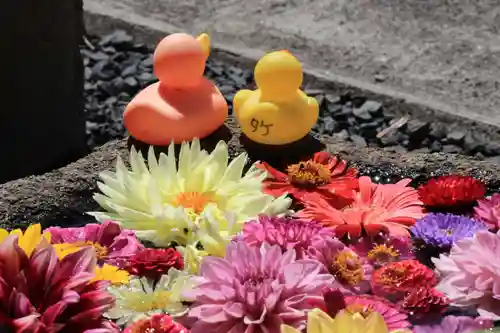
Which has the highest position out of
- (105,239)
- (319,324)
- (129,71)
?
(319,324)

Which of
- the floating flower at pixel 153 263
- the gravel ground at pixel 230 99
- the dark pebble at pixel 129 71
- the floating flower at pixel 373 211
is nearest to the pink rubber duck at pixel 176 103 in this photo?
the floating flower at pixel 373 211

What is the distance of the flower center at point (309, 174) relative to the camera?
1.45m

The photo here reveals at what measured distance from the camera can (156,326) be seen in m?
1.05

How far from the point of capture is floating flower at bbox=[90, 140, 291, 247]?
1.29 metres

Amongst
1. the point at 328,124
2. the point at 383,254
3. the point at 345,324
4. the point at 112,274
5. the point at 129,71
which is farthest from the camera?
the point at 129,71

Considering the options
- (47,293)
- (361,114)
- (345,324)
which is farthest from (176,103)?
(361,114)

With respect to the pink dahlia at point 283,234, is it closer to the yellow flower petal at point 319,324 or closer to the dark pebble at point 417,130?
the yellow flower petal at point 319,324

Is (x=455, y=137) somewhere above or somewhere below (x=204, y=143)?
below

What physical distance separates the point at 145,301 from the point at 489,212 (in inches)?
21.9

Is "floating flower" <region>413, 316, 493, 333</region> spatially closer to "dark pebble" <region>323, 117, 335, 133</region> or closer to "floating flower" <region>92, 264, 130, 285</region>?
"floating flower" <region>92, 264, 130, 285</region>

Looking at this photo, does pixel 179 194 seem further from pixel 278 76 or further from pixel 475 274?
pixel 475 274

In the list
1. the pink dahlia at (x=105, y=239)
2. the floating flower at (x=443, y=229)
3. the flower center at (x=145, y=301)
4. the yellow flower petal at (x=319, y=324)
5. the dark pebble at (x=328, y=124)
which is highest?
the yellow flower petal at (x=319, y=324)

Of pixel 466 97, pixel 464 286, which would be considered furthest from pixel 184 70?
pixel 466 97

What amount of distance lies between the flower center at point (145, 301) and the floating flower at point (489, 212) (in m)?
0.52
